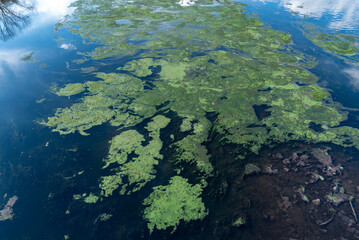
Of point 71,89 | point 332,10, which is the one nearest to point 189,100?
point 71,89

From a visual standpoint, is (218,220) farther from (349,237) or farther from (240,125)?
(240,125)

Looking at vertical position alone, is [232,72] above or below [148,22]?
below

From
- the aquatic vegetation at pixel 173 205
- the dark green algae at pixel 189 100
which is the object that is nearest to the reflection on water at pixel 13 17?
the dark green algae at pixel 189 100

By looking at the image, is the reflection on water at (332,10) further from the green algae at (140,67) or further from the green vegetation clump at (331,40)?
the green algae at (140,67)

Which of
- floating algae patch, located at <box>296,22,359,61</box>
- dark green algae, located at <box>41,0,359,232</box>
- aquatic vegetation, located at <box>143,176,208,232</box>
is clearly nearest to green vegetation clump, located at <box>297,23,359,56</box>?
floating algae patch, located at <box>296,22,359,61</box>

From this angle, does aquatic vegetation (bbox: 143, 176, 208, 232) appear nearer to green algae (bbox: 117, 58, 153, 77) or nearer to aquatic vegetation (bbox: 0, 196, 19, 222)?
aquatic vegetation (bbox: 0, 196, 19, 222)

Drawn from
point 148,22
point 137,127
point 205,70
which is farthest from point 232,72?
point 148,22
